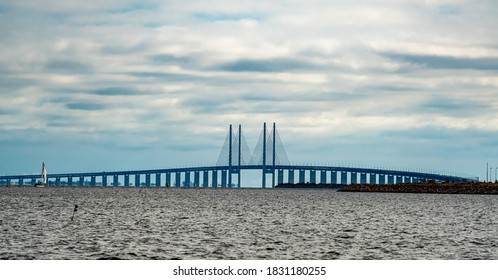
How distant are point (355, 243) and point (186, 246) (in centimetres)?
896

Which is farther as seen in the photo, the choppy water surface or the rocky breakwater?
the rocky breakwater

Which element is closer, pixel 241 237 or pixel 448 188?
pixel 241 237

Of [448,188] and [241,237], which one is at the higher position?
[448,188]

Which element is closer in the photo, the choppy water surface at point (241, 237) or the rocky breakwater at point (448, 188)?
the choppy water surface at point (241, 237)

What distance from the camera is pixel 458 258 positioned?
40062 mm
